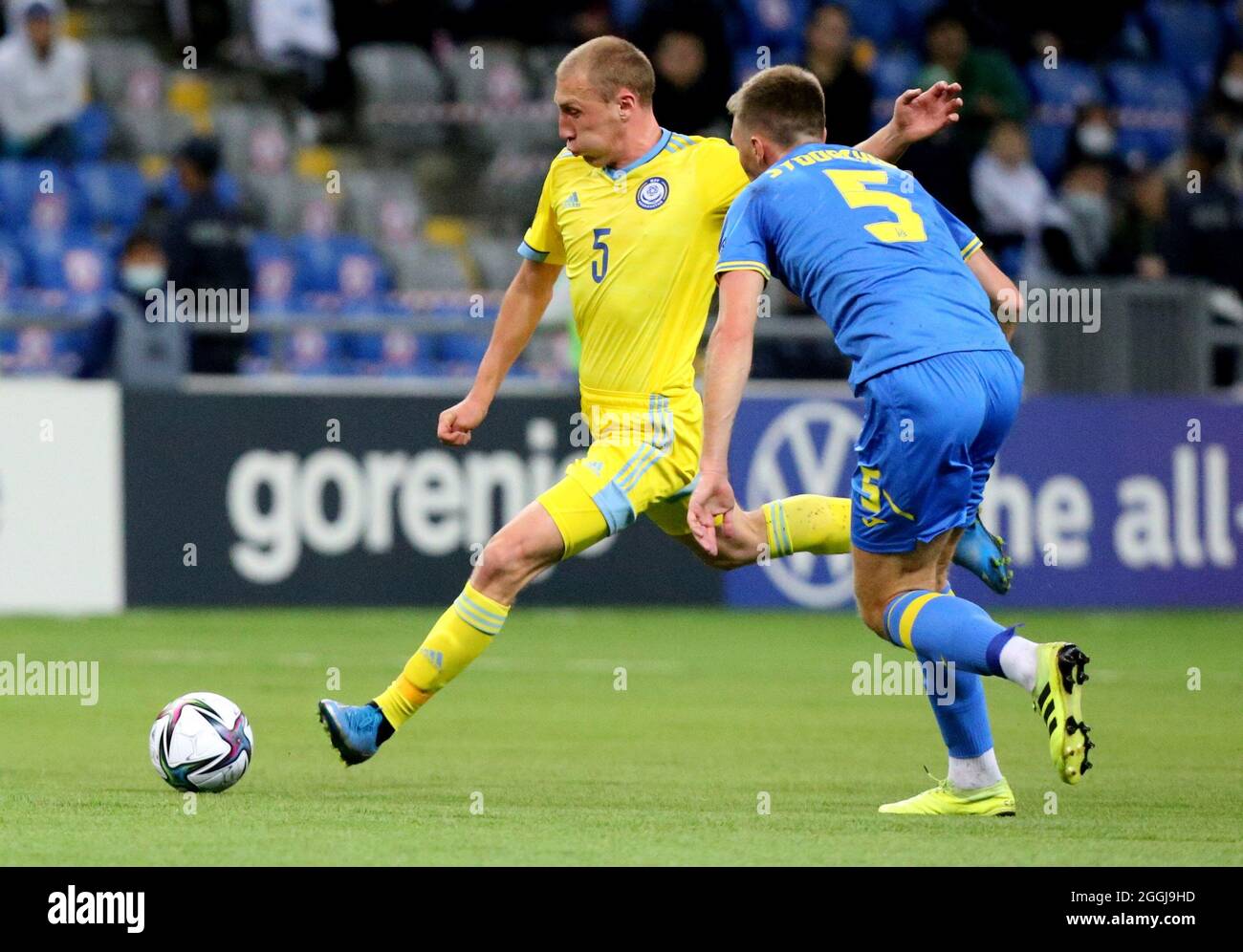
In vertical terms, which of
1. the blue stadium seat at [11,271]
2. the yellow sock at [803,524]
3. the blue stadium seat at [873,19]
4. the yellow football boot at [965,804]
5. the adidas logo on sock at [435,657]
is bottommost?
the yellow football boot at [965,804]

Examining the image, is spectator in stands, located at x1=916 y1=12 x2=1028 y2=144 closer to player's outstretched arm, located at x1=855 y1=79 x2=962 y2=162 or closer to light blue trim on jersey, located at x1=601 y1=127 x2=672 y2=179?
light blue trim on jersey, located at x1=601 y1=127 x2=672 y2=179

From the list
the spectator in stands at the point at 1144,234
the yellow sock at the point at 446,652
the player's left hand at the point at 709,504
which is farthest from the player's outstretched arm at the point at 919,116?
the spectator in stands at the point at 1144,234

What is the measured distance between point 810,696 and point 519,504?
3963 millimetres

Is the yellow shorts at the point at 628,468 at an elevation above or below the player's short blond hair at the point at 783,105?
below

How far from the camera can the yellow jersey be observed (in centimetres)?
757

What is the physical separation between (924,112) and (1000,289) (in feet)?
2.16

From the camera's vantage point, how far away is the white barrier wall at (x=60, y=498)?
43.9ft

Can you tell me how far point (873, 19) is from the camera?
20125 millimetres

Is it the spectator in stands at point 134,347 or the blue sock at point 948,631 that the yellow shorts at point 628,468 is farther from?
the spectator in stands at point 134,347

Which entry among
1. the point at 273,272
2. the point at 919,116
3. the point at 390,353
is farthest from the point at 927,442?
the point at 273,272

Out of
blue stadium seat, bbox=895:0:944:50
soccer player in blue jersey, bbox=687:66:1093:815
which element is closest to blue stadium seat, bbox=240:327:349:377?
blue stadium seat, bbox=895:0:944:50

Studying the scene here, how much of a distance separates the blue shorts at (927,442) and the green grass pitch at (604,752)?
2.75 ft
